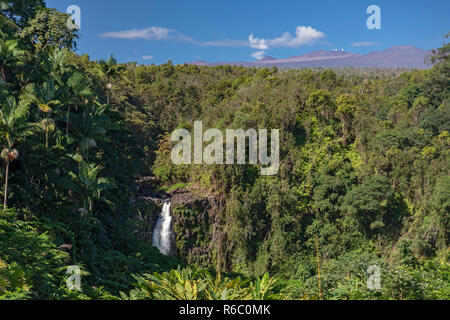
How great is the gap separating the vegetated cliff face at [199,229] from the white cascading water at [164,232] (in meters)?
0.35

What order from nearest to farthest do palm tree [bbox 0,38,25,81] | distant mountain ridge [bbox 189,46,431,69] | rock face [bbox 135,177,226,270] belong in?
palm tree [bbox 0,38,25,81] → rock face [bbox 135,177,226,270] → distant mountain ridge [bbox 189,46,431,69]

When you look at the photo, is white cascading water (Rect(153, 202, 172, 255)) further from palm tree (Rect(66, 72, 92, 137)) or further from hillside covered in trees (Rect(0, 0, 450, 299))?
palm tree (Rect(66, 72, 92, 137))

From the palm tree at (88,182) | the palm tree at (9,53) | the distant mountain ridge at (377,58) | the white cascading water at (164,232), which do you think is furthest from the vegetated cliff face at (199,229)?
the distant mountain ridge at (377,58)

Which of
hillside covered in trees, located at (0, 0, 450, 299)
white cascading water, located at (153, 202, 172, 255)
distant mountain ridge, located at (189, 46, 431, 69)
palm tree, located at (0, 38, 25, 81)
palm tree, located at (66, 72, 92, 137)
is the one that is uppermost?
distant mountain ridge, located at (189, 46, 431, 69)

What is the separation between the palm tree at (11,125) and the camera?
11.3 metres

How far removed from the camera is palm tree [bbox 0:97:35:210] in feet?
37.1

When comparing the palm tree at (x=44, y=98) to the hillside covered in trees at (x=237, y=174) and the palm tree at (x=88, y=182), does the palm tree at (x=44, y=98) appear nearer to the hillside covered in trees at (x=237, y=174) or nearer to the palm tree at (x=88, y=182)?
the hillside covered in trees at (x=237, y=174)

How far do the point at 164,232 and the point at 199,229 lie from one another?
6.78 feet

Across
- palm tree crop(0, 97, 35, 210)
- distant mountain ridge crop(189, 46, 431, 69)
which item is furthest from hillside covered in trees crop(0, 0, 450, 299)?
distant mountain ridge crop(189, 46, 431, 69)

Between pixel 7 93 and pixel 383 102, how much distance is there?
75.0 feet

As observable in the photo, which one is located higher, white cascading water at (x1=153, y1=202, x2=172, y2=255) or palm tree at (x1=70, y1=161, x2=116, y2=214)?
palm tree at (x1=70, y1=161, x2=116, y2=214)

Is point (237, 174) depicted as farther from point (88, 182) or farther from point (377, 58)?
point (377, 58)

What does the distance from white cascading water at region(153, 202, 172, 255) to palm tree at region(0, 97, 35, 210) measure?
12193mm
